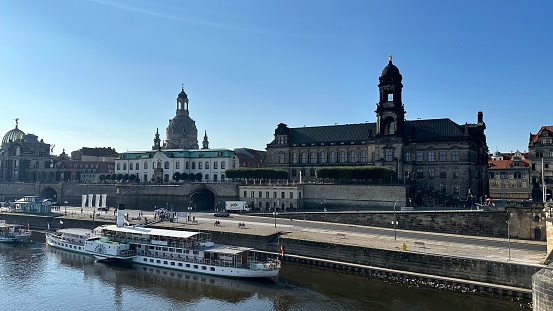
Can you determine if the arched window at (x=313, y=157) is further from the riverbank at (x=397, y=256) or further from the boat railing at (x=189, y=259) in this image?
the boat railing at (x=189, y=259)

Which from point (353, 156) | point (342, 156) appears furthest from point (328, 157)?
point (353, 156)

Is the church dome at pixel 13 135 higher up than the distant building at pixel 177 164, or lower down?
higher up

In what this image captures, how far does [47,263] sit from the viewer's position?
47.0 metres

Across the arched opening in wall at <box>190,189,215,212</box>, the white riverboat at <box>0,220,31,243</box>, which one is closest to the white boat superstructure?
the white riverboat at <box>0,220,31,243</box>

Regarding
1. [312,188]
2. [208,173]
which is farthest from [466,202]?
[208,173]

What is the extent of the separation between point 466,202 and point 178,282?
4627 centimetres

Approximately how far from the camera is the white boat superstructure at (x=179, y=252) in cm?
4094

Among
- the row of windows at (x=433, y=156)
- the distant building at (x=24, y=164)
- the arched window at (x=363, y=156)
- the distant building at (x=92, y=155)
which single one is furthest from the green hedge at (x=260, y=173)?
the distant building at (x=92, y=155)

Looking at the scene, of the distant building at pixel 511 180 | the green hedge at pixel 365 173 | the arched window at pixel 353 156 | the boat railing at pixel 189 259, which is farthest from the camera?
the distant building at pixel 511 180

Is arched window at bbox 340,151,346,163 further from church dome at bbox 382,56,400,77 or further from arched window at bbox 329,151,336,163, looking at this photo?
church dome at bbox 382,56,400,77

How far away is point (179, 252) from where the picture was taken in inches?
1777

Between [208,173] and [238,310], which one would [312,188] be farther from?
[238,310]

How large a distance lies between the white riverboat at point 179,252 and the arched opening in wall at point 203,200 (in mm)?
29571

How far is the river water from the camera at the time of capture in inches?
1300
